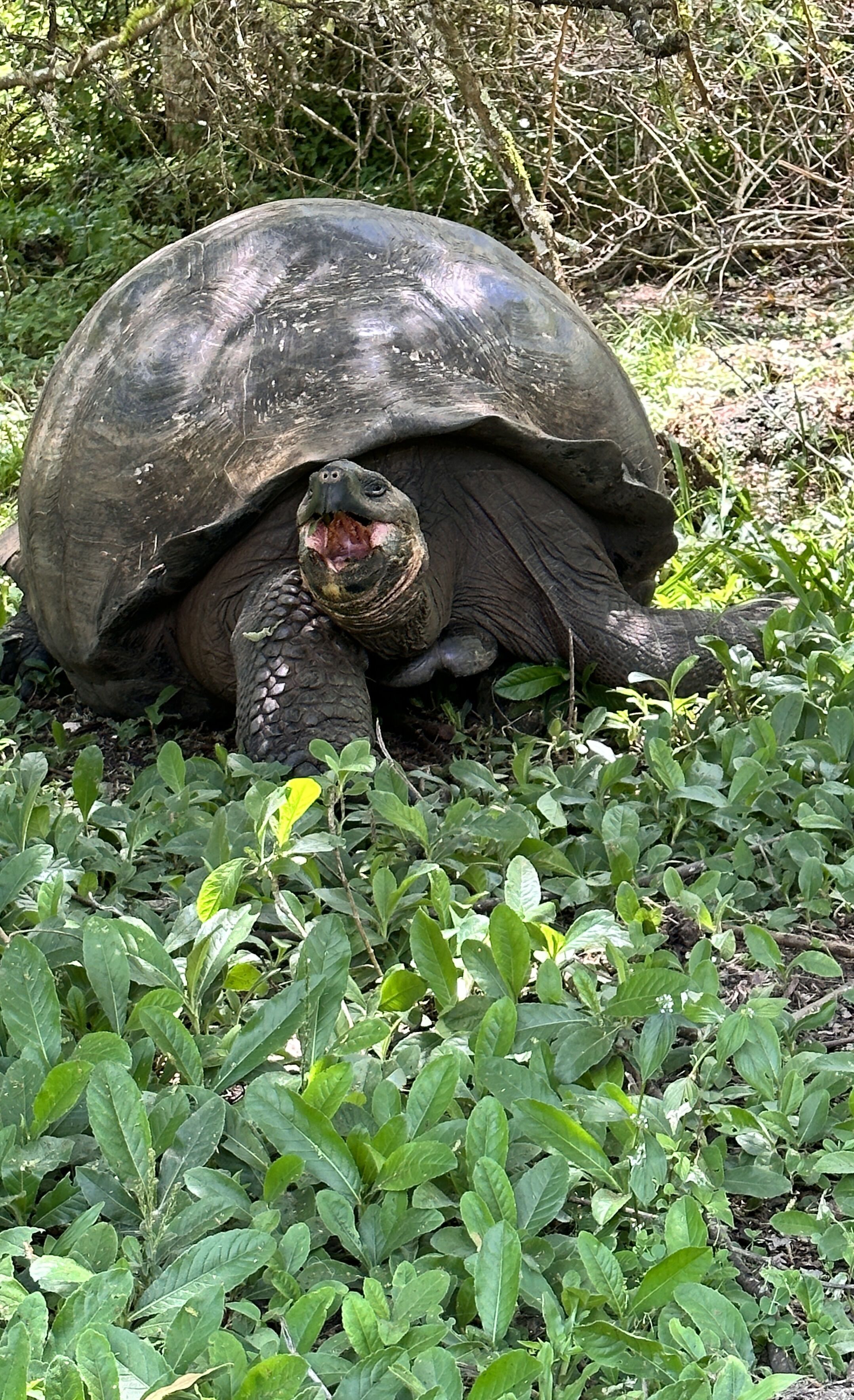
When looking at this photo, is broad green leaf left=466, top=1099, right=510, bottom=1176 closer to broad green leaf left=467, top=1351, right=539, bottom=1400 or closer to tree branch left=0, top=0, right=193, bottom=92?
broad green leaf left=467, top=1351, right=539, bottom=1400

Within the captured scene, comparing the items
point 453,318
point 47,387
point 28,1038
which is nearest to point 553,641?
point 453,318

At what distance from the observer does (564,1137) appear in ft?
5.24

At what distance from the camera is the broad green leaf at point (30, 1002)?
5.77 ft

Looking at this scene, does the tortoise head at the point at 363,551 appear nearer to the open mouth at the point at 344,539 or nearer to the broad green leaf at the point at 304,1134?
the open mouth at the point at 344,539

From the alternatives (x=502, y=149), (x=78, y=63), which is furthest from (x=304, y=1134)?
(x=502, y=149)

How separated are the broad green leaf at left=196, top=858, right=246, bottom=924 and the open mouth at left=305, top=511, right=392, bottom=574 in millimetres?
980

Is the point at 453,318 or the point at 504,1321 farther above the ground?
the point at 453,318

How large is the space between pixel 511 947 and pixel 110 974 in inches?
20.9

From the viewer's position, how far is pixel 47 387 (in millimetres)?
3646

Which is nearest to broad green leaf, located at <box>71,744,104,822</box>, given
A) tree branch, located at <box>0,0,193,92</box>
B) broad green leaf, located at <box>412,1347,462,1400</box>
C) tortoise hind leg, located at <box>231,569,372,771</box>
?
tortoise hind leg, located at <box>231,569,372,771</box>

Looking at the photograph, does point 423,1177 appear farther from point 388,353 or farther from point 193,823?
point 388,353

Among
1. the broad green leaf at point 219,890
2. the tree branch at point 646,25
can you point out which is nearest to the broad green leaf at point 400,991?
the broad green leaf at point 219,890

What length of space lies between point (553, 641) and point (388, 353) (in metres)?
0.80

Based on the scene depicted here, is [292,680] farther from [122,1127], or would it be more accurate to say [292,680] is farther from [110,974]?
[122,1127]
